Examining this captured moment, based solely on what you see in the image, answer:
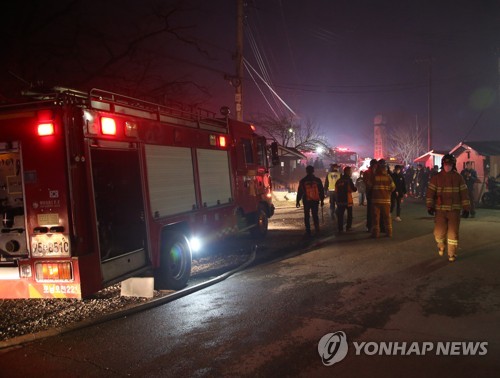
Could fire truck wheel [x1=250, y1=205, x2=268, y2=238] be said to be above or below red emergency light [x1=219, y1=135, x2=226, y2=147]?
below

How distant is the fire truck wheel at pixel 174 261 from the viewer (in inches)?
262

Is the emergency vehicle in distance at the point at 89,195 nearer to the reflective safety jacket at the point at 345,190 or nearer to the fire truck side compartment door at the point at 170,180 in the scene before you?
the fire truck side compartment door at the point at 170,180

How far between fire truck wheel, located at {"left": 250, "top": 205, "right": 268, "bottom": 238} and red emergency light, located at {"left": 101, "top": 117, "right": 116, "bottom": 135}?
587 cm

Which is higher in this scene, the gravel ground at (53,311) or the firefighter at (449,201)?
the firefighter at (449,201)

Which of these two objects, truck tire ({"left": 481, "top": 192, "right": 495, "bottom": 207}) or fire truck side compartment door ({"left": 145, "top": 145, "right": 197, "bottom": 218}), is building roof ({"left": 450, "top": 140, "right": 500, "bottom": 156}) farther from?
fire truck side compartment door ({"left": 145, "top": 145, "right": 197, "bottom": 218})

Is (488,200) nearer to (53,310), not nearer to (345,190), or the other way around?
(345,190)

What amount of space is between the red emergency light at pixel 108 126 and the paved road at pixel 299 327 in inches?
92.9

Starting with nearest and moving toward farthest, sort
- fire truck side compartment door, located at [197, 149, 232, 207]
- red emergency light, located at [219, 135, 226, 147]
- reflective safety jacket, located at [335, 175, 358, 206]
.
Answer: fire truck side compartment door, located at [197, 149, 232, 207], red emergency light, located at [219, 135, 226, 147], reflective safety jacket, located at [335, 175, 358, 206]

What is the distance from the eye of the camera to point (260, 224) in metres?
11.3

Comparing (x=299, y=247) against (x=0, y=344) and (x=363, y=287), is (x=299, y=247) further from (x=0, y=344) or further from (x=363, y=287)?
(x=0, y=344)

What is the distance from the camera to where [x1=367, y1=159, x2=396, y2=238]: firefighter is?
10156 millimetres

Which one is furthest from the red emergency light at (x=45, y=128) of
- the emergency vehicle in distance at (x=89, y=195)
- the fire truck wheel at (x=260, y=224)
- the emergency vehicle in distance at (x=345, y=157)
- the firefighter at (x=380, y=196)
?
the emergency vehicle in distance at (x=345, y=157)

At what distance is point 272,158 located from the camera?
12.1 metres

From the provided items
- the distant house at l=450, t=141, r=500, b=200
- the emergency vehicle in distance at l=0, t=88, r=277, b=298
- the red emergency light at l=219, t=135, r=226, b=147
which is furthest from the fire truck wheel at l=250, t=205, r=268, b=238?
the distant house at l=450, t=141, r=500, b=200
